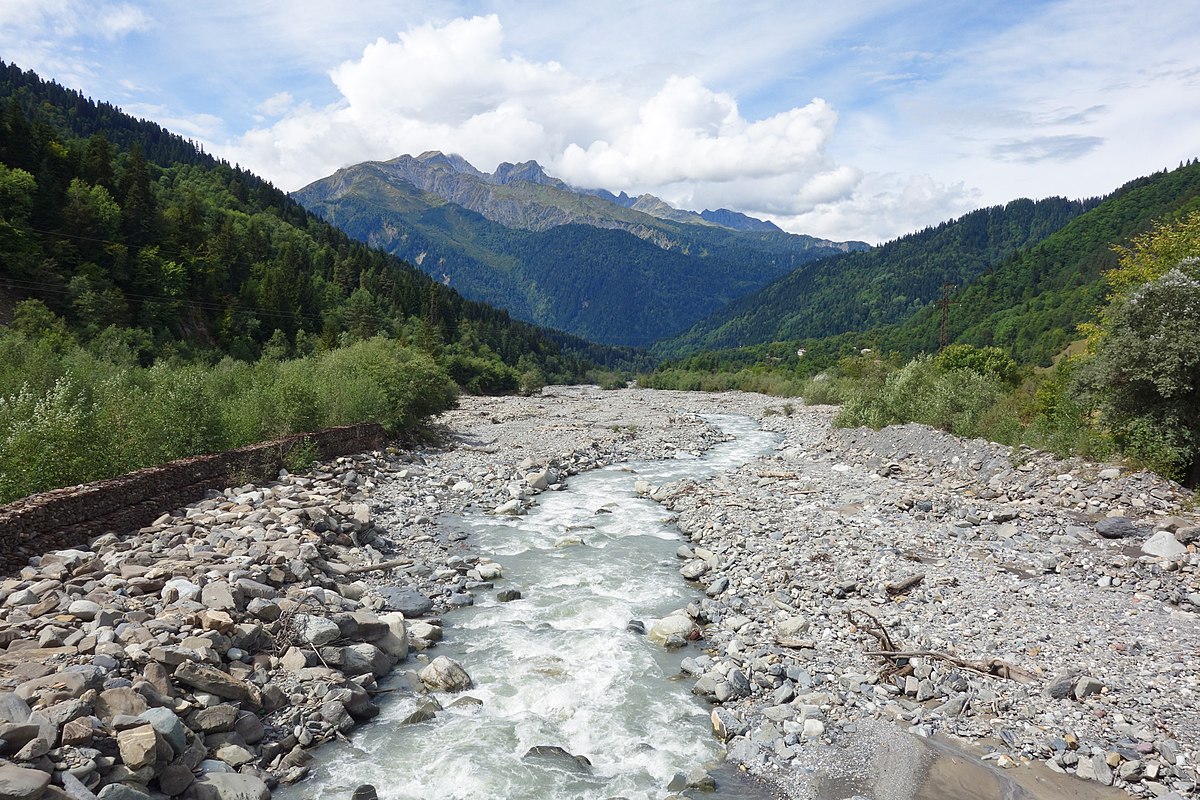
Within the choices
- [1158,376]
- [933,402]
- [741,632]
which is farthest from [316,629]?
[933,402]

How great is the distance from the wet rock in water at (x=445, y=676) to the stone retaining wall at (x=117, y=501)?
24.7ft

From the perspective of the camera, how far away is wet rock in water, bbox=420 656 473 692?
10.2 metres

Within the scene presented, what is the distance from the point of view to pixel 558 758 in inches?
339

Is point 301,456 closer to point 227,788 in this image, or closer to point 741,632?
point 227,788

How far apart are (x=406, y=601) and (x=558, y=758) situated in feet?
18.8

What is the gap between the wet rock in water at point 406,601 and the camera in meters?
12.8

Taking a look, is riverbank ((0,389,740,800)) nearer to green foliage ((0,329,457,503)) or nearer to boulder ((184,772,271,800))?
boulder ((184,772,271,800))

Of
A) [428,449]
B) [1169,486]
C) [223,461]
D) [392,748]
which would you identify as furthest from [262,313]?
[1169,486]

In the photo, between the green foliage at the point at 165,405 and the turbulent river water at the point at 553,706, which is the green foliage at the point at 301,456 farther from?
the turbulent river water at the point at 553,706

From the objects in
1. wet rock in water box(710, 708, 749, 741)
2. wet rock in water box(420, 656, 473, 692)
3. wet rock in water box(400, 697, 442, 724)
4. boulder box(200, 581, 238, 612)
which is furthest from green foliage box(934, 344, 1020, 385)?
boulder box(200, 581, 238, 612)

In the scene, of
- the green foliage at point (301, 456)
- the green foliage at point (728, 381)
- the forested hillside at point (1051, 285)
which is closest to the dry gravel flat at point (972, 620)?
the green foliage at point (301, 456)

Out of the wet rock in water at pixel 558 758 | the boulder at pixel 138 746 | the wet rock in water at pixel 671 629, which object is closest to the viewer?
the boulder at pixel 138 746

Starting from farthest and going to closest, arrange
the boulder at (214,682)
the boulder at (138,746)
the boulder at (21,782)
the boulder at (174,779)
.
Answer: the boulder at (214,682), the boulder at (174,779), the boulder at (138,746), the boulder at (21,782)

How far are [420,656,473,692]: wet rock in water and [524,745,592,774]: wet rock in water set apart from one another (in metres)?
2.03
